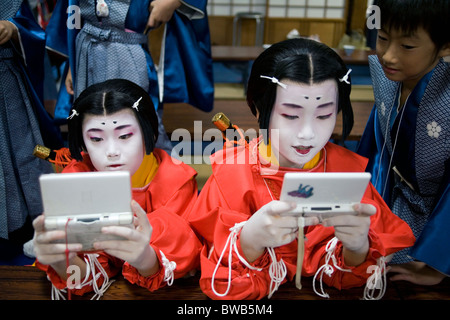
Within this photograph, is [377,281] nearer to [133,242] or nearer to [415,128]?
[415,128]

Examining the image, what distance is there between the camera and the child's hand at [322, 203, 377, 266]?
0.90 meters

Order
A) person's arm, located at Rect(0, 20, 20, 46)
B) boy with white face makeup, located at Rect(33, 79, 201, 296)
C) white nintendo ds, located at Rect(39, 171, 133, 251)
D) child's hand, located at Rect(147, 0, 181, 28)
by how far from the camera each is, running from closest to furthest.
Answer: white nintendo ds, located at Rect(39, 171, 133, 251) → boy with white face makeup, located at Rect(33, 79, 201, 296) → person's arm, located at Rect(0, 20, 20, 46) → child's hand, located at Rect(147, 0, 181, 28)

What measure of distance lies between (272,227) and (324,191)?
5.9 inches

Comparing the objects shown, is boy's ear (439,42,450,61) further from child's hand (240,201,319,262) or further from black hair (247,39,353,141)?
child's hand (240,201,319,262)

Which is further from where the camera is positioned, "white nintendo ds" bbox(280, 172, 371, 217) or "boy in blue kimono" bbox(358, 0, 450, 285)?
"boy in blue kimono" bbox(358, 0, 450, 285)

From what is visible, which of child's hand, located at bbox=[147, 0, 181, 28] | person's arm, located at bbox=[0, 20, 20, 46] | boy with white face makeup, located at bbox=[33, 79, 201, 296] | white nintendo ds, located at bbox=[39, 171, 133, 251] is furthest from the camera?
child's hand, located at bbox=[147, 0, 181, 28]

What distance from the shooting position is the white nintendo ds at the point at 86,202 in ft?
2.65

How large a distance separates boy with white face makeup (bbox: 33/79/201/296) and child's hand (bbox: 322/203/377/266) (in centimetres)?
40

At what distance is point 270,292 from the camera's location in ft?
3.46

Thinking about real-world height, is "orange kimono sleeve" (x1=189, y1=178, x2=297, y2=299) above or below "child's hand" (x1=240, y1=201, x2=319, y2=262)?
below

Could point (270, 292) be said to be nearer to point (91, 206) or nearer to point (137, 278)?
point (137, 278)

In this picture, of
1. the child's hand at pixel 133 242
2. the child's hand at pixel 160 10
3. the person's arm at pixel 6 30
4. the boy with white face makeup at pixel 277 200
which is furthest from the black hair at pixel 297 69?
the person's arm at pixel 6 30

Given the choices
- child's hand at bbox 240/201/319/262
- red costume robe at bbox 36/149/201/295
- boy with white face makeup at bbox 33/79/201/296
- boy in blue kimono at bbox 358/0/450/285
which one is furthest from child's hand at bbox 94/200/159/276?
boy in blue kimono at bbox 358/0/450/285

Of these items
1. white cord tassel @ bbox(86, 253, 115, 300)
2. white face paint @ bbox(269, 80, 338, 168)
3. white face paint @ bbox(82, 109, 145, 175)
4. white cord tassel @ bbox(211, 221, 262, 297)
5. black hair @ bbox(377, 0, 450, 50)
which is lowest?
white cord tassel @ bbox(86, 253, 115, 300)
